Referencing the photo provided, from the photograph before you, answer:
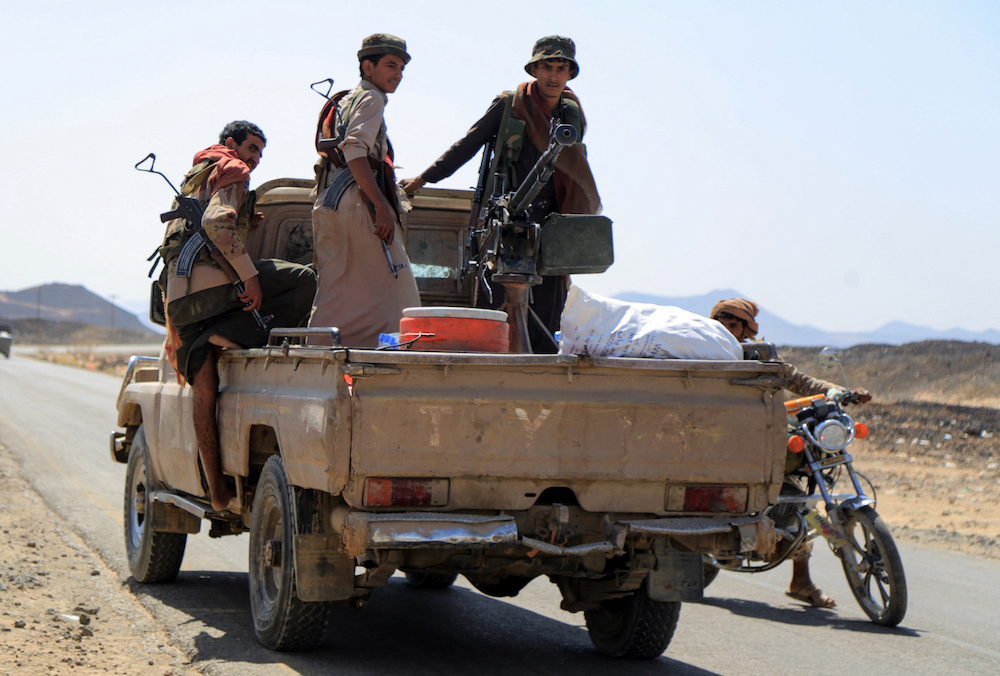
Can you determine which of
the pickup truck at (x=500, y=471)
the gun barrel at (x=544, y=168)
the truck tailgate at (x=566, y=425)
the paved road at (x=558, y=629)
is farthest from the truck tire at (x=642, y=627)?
the gun barrel at (x=544, y=168)

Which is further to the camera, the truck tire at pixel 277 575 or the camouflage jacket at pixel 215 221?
the camouflage jacket at pixel 215 221

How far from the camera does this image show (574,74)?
6.79 m

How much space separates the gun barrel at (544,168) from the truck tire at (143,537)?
305cm

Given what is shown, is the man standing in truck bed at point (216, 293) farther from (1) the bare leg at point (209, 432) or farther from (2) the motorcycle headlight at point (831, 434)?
(2) the motorcycle headlight at point (831, 434)

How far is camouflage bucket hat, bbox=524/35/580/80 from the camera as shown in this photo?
263 inches

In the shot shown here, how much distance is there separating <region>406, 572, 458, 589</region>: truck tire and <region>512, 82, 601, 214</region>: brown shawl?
8.34 feet

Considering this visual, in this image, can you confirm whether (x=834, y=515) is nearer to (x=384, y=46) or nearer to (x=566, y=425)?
(x=566, y=425)

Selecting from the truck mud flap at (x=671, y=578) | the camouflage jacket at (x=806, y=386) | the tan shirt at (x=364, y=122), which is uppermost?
the tan shirt at (x=364, y=122)

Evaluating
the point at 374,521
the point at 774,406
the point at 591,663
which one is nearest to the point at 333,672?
the point at 374,521

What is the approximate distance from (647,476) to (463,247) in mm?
3411

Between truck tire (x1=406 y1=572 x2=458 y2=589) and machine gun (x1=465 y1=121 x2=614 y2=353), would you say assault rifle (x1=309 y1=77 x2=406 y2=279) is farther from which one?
truck tire (x1=406 y1=572 x2=458 y2=589)

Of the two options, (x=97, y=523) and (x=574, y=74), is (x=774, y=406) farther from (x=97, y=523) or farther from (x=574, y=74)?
(x=97, y=523)

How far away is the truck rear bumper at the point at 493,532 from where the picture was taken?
430 centimetres

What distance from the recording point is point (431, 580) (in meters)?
7.54
